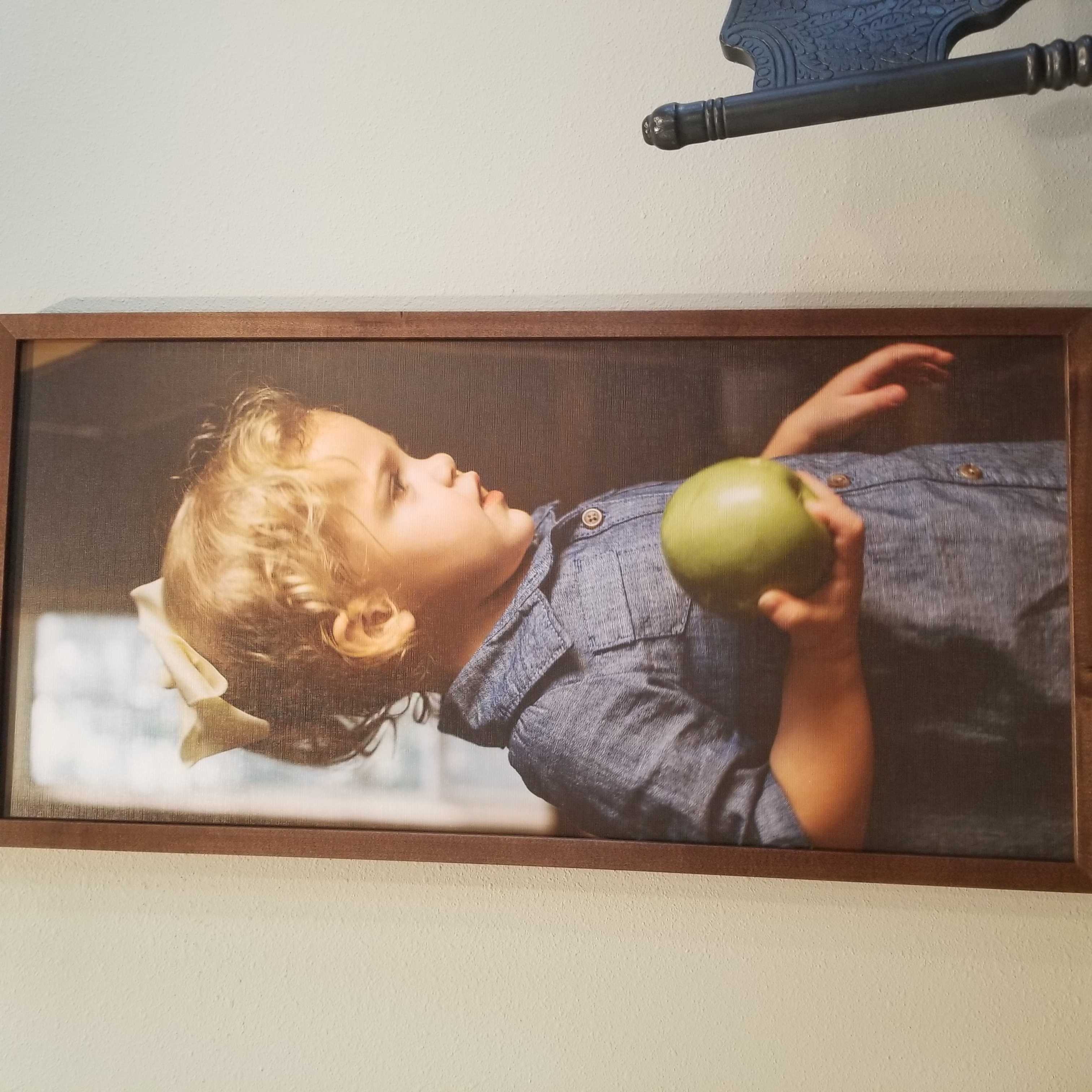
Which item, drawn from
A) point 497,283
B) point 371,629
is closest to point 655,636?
point 371,629

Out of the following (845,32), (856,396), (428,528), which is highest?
(845,32)

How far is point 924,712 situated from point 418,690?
45 cm

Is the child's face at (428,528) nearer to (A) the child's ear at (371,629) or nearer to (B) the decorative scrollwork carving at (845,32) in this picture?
(A) the child's ear at (371,629)

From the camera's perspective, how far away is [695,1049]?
2.57 feet

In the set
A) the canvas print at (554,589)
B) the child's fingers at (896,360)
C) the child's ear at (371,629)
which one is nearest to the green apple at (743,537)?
the canvas print at (554,589)

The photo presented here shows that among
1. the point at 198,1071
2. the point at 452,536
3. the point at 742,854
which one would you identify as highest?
the point at 452,536

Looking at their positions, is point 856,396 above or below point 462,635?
above

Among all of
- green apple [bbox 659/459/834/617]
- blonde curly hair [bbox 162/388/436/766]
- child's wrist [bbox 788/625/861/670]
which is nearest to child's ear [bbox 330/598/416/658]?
blonde curly hair [bbox 162/388/436/766]

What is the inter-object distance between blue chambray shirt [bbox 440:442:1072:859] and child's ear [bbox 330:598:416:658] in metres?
0.07

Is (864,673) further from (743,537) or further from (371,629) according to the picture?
(371,629)

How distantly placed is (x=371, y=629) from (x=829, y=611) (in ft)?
1.36

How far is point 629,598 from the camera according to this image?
774mm

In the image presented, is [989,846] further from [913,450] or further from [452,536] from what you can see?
[452,536]

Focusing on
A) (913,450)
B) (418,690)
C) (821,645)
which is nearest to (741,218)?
(913,450)
